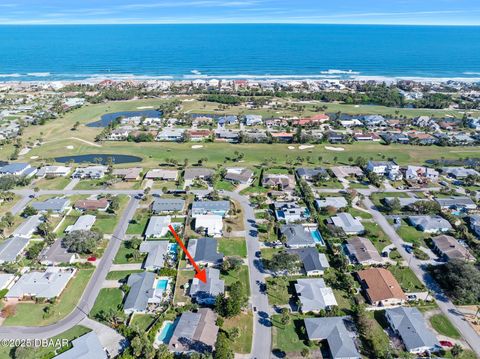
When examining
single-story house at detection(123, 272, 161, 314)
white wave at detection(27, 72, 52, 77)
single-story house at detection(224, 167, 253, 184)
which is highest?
white wave at detection(27, 72, 52, 77)

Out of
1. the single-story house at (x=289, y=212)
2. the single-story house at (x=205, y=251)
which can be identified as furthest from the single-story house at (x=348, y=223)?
the single-story house at (x=205, y=251)

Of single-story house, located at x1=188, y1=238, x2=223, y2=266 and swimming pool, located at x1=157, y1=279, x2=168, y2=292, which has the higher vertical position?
single-story house, located at x1=188, y1=238, x2=223, y2=266

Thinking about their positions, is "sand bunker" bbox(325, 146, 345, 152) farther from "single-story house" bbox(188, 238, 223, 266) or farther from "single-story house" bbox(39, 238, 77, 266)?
"single-story house" bbox(39, 238, 77, 266)

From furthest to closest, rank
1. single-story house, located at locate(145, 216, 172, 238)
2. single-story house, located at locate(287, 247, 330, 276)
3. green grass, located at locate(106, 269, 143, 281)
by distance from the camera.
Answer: single-story house, located at locate(145, 216, 172, 238) < single-story house, located at locate(287, 247, 330, 276) < green grass, located at locate(106, 269, 143, 281)

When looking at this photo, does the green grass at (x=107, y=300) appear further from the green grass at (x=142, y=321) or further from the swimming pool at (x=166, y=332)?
the swimming pool at (x=166, y=332)

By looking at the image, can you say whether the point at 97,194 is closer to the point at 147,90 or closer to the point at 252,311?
the point at 252,311

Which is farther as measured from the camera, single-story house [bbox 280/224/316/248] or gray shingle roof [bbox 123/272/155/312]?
single-story house [bbox 280/224/316/248]

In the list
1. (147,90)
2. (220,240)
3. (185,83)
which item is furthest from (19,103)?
(220,240)

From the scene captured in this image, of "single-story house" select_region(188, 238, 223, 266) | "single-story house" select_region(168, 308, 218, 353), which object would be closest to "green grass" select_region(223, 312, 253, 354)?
"single-story house" select_region(168, 308, 218, 353)
